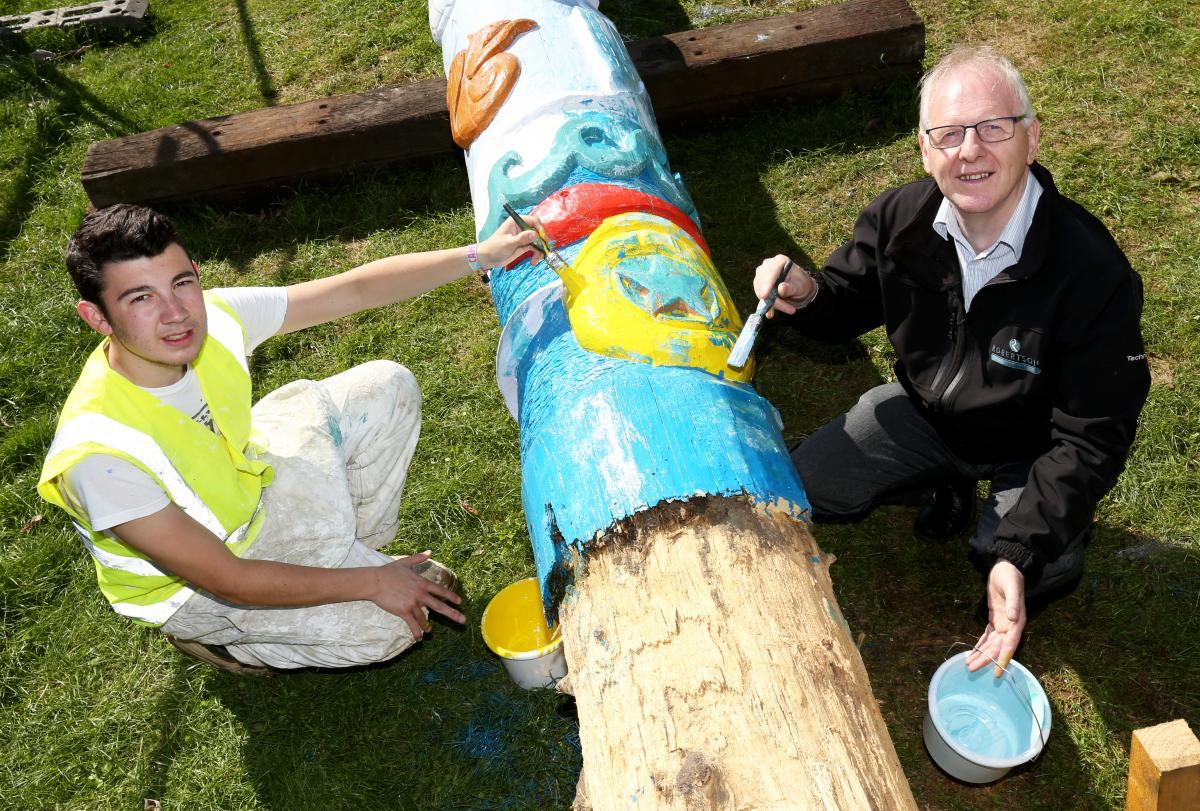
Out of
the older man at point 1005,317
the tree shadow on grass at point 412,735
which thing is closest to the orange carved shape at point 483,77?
the older man at point 1005,317

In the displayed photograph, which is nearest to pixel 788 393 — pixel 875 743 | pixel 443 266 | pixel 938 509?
pixel 938 509

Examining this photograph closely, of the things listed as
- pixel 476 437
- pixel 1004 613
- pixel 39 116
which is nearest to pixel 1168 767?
pixel 1004 613

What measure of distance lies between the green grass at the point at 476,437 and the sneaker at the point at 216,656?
0.45 feet

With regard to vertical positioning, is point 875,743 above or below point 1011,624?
above

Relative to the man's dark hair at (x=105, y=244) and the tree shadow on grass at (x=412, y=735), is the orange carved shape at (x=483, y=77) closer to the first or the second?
the man's dark hair at (x=105, y=244)

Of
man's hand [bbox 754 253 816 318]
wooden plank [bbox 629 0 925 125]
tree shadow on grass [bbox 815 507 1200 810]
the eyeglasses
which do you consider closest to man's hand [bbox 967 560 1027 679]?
tree shadow on grass [bbox 815 507 1200 810]

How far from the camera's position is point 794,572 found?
2074 millimetres

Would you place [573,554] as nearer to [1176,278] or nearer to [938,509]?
[938,509]

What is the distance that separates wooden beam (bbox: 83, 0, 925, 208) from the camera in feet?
15.0

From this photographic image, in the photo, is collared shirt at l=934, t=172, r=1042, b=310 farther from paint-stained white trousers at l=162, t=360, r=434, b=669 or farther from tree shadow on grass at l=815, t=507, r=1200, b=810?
paint-stained white trousers at l=162, t=360, r=434, b=669

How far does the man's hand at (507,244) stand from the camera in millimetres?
2773

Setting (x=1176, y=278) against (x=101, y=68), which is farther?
(x=101, y=68)

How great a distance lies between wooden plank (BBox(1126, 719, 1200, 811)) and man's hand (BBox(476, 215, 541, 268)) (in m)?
1.87

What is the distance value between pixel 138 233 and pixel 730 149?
9.77ft
